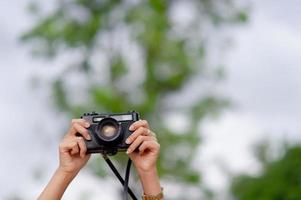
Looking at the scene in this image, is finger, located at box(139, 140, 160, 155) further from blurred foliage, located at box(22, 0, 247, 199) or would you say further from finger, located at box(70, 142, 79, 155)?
blurred foliage, located at box(22, 0, 247, 199)

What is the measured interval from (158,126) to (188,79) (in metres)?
1.29

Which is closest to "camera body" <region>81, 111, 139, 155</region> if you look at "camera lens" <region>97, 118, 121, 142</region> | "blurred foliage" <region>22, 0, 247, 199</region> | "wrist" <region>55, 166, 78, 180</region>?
"camera lens" <region>97, 118, 121, 142</region>

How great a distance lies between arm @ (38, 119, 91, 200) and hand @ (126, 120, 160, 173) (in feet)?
0.56

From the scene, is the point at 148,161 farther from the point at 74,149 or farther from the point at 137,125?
the point at 74,149

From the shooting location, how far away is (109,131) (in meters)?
4.14

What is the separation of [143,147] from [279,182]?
85.8ft

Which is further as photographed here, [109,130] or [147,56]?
[147,56]

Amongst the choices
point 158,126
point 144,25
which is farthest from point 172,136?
point 144,25

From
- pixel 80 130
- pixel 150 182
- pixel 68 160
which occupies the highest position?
pixel 80 130

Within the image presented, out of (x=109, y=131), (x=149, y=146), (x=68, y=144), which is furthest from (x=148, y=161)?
(x=68, y=144)

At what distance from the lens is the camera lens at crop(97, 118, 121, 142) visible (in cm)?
411

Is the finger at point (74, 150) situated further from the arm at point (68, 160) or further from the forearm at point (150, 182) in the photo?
the forearm at point (150, 182)

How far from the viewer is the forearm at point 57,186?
418 centimetres

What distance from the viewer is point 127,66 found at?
82.9 ft
